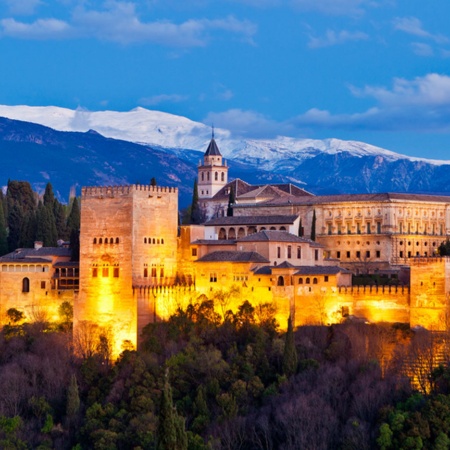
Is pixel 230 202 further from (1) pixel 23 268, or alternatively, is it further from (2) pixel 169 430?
(2) pixel 169 430

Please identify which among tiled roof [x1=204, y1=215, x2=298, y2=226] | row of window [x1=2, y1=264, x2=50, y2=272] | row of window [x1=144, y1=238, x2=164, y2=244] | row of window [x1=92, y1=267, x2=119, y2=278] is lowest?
row of window [x1=92, y1=267, x2=119, y2=278]

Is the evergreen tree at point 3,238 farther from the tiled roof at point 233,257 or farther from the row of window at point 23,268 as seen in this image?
the tiled roof at point 233,257

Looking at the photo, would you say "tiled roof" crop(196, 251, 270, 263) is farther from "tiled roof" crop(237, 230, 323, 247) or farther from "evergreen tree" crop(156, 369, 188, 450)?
"evergreen tree" crop(156, 369, 188, 450)

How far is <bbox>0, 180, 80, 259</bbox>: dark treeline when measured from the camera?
72.6 m

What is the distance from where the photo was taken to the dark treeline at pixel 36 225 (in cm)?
7256

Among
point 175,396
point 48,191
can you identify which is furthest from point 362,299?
point 48,191

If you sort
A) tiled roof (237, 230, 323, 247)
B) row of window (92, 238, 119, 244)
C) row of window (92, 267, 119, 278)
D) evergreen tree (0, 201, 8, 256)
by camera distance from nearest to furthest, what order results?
row of window (92, 267, 119, 278)
row of window (92, 238, 119, 244)
tiled roof (237, 230, 323, 247)
evergreen tree (0, 201, 8, 256)

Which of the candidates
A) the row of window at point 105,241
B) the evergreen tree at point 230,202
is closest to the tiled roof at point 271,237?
the row of window at point 105,241

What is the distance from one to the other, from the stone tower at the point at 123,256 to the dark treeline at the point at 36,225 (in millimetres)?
4762

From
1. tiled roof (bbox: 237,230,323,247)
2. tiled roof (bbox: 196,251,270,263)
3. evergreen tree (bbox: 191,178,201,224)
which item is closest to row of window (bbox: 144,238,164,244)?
tiled roof (bbox: 196,251,270,263)

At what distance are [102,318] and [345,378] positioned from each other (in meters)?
13.9

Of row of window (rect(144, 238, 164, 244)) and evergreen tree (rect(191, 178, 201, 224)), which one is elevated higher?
evergreen tree (rect(191, 178, 201, 224))

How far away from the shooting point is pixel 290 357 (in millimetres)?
Result: 51906

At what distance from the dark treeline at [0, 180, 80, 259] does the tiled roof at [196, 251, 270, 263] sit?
837cm
